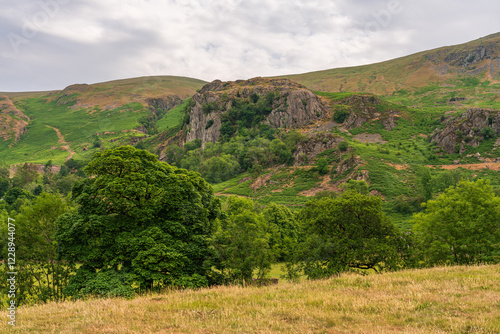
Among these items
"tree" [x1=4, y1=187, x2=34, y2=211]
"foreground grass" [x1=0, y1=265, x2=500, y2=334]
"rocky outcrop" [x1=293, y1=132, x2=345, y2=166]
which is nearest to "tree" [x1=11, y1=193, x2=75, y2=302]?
"foreground grass" [x1=0, y1=265, x2=500, y2=334]

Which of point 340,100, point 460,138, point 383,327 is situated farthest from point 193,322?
point 340,100

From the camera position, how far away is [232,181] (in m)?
107

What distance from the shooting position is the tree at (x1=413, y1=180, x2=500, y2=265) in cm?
2586

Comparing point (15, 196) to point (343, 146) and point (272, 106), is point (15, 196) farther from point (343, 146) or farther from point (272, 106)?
point (272, 106)

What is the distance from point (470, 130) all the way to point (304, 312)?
108m

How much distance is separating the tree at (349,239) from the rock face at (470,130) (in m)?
85.7

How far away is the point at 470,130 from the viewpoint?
91.6m

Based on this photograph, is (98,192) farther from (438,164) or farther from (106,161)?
(438,164)

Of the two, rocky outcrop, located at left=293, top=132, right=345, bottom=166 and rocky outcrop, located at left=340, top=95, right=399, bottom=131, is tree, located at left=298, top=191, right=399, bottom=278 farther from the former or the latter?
rocky outcrop, located at left=340, top=95, right=399, bottom=131

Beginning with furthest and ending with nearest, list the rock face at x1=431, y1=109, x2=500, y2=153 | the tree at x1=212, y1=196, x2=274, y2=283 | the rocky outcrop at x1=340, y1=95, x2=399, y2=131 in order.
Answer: the rocky outcrop at x1=340, y1=95, x2=399, y2=131, the rock face at x1=431, y1=109, x2=500, y2=153, the tree at x1=212, y1=196, x2=274, y2=283

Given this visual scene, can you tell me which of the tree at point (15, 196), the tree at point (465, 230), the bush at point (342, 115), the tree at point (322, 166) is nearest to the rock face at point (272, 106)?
the bush at point (342, 115)

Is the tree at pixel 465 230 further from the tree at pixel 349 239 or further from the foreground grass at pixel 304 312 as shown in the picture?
the foreground grass at pixel 304 312

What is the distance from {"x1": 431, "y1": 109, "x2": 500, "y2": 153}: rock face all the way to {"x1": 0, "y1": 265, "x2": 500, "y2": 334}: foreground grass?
307ft

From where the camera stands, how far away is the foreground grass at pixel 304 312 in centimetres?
901
